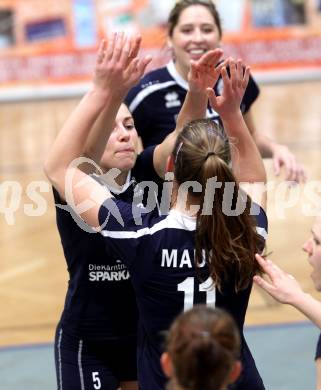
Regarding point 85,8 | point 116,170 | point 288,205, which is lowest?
point 288,205

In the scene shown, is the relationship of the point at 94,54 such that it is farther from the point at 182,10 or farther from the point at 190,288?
the point at 190,288

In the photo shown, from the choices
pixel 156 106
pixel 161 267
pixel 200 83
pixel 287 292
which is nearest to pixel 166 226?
pixel 161 267

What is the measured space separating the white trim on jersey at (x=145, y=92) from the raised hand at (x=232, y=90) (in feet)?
5.04

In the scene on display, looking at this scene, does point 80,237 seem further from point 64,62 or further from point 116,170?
point 64,62

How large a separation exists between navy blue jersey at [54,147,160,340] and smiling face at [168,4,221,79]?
132 cm

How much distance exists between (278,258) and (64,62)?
800 cm

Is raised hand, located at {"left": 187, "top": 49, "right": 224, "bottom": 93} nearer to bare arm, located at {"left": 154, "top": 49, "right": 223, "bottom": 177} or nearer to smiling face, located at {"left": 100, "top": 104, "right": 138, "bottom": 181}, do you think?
bare arm, located at {"left": 154, "top": 49, "right": 223, "bottom": 177}

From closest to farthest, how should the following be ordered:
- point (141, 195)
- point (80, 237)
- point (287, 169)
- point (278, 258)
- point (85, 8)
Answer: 1. point (80, 237)
2. point (141, 195)
3. point (287, 169)
4. point (278, 258)
5. point (85, 8)

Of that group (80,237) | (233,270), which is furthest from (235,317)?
(80,237)

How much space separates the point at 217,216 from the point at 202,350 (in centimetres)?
51

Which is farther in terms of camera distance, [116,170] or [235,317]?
[116,170]

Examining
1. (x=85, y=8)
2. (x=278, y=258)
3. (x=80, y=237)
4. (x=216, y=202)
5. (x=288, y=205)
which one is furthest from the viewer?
(x=85, y=8)

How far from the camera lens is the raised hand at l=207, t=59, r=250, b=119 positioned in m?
2.56

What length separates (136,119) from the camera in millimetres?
4145
